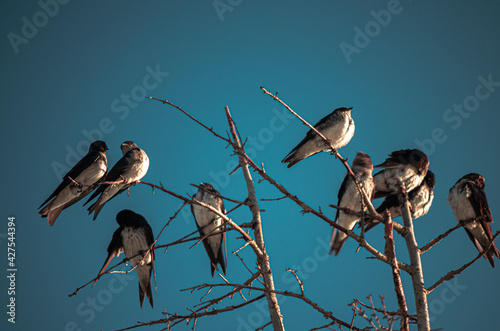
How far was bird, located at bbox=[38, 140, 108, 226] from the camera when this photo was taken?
22.2 ft

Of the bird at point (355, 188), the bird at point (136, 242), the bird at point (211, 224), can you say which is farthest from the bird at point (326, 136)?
the bird at point (136, 242)

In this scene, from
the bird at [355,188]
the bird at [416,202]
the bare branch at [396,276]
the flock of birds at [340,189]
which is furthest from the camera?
the bird at [416,202]

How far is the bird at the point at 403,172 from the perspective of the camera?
22.3ft

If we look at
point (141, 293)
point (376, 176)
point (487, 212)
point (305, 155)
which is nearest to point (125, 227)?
point (141, 293)

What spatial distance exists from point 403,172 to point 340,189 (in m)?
0.87

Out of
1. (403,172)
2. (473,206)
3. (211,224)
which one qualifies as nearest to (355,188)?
(403,172)

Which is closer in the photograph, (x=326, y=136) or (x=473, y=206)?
(x=473, y=206)

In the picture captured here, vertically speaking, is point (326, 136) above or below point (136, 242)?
above

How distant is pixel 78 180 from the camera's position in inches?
283

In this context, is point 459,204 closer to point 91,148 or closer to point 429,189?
point 429,189

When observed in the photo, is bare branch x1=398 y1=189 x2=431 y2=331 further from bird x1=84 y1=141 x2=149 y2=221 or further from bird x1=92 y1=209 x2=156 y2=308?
bird x1=92 y1=209 x2=156 y2=308

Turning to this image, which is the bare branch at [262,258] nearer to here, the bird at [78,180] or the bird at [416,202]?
the bird at [78,180]

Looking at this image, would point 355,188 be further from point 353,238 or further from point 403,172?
point 353,238

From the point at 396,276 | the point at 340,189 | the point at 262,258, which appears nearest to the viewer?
the point at 396,276
